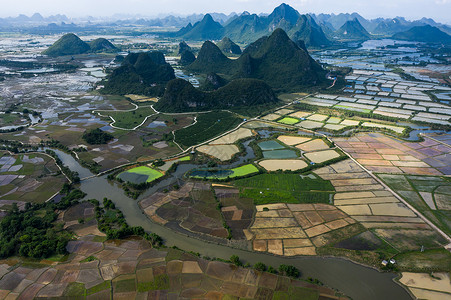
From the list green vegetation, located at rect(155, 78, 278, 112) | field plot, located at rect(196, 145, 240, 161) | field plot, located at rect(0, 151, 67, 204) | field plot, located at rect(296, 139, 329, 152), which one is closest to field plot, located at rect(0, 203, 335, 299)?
field plot, located at rect(0, 151, 67, 204)

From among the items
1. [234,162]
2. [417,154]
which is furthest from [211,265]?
[417,154]

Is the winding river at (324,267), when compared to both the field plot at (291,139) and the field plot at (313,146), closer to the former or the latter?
the field plot at (313,146)

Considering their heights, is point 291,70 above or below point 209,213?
above

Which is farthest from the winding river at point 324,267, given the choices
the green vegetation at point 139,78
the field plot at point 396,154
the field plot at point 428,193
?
the green vegetation at point 139,78

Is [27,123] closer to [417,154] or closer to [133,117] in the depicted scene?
[133,117]

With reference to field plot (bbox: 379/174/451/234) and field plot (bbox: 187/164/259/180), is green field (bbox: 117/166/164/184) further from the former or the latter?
field plot (bbox: 379/174/451/234)

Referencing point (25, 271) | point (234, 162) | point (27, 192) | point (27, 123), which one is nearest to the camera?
point (25, 271)
